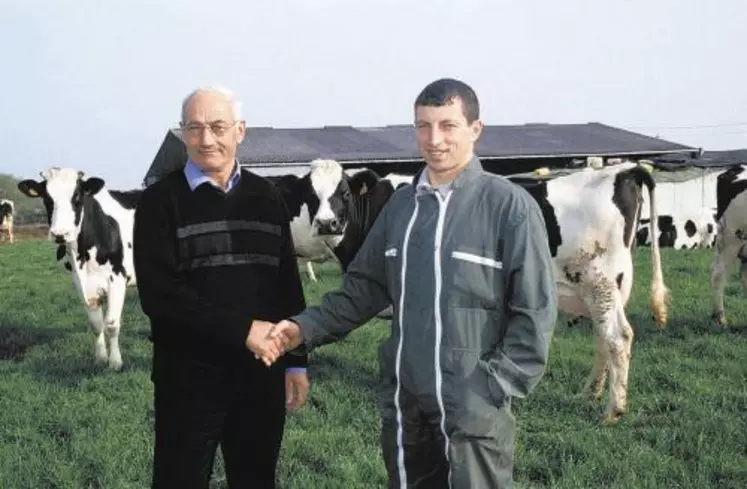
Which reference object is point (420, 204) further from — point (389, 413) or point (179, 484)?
point (179, 484)

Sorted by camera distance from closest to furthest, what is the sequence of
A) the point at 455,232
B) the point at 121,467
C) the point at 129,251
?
the point at 455,232 < the point at 121,467 < the point at 129,251

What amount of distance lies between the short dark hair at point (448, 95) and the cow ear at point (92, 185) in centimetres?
648

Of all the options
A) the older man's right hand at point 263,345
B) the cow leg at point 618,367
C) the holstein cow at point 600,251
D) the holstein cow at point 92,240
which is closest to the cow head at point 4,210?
the holstein cow at point 92,240

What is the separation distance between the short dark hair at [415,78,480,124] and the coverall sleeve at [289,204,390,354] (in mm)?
441

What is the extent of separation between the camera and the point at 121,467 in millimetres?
4887

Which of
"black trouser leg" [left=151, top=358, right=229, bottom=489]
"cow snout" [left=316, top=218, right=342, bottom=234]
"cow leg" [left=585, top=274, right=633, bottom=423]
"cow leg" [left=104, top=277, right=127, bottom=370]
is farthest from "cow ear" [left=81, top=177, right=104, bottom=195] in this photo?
"black trouser leg" [left=151, top=358, right=229, bottom=489]

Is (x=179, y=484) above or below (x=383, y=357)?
below

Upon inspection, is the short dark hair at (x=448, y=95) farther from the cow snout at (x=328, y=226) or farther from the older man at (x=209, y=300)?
the cow snout at (x=328, y=226)

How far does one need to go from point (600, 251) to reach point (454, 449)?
4174mm

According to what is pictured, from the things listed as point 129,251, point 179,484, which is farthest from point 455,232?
point 129,251

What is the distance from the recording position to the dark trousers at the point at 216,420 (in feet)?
10.3

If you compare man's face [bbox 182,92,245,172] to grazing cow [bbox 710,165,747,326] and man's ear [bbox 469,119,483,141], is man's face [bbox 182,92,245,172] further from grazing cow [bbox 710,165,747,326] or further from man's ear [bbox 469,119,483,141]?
grazing cow [bbox 710,165,747,326]

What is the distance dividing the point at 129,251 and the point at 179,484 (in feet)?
20.3

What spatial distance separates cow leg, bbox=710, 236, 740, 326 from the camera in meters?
9.11
